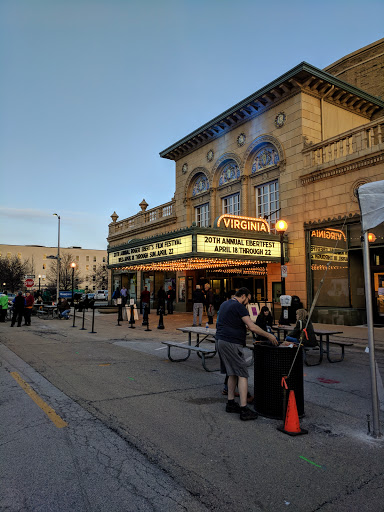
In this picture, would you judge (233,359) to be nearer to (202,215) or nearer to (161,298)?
(161,298)

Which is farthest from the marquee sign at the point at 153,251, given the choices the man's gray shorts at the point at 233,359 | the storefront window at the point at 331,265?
the man's gray shorts at the point at 233,359

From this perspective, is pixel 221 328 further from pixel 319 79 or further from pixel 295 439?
pixel 319 79

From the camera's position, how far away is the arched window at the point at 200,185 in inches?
993

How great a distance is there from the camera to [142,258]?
67.2ft

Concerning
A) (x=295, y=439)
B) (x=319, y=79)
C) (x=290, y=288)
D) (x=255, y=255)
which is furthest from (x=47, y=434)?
(x=319, y=79)

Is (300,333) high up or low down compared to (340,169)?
down

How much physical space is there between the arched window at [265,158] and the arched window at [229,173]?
144 centimetres

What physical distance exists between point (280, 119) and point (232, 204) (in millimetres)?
5662

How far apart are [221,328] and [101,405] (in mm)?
2147

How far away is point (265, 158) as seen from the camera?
811 inches

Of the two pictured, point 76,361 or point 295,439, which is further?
point 76,361

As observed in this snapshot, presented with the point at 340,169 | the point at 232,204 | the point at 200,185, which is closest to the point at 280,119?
the point at 340,169

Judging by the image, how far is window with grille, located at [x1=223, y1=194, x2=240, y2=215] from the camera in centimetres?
2261

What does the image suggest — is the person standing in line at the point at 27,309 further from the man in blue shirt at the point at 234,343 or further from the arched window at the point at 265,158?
the man in blue shirt at the point at 234,343
